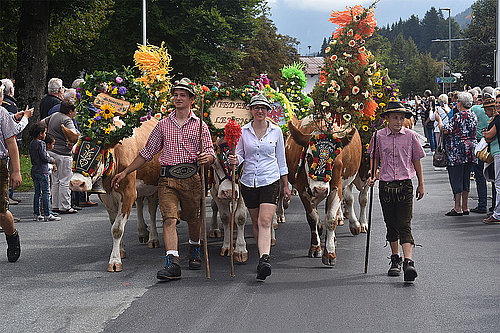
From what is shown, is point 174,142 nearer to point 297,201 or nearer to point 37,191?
point 37,191

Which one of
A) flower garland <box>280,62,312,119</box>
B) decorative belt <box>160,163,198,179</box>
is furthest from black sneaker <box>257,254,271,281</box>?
flower garland <box>280,62,312,119</box>

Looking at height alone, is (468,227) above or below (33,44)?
below

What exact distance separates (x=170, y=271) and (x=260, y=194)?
143 centimetres

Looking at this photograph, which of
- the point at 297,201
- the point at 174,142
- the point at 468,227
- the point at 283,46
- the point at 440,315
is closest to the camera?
the point at 440,315

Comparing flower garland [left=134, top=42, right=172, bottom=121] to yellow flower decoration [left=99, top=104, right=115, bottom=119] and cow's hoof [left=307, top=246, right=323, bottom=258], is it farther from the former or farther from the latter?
cow's hoof [left=307, top=246, right=323, bottom=258]

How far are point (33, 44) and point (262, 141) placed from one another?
15417 millimetres

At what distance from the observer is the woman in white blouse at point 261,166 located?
8234 millimetres

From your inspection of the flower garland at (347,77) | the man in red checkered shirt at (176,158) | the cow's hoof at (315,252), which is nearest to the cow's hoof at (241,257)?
the cow's hoof at (315,252)

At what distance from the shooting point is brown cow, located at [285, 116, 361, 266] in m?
8.84

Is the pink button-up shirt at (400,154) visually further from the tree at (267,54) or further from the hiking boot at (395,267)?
the tree at (267,54)

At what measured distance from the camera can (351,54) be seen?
364 inches

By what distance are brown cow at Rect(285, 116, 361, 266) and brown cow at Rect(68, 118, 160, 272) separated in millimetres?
2056

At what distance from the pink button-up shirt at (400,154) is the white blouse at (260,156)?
1277mm

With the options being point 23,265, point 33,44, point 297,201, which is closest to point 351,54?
point 23,265
